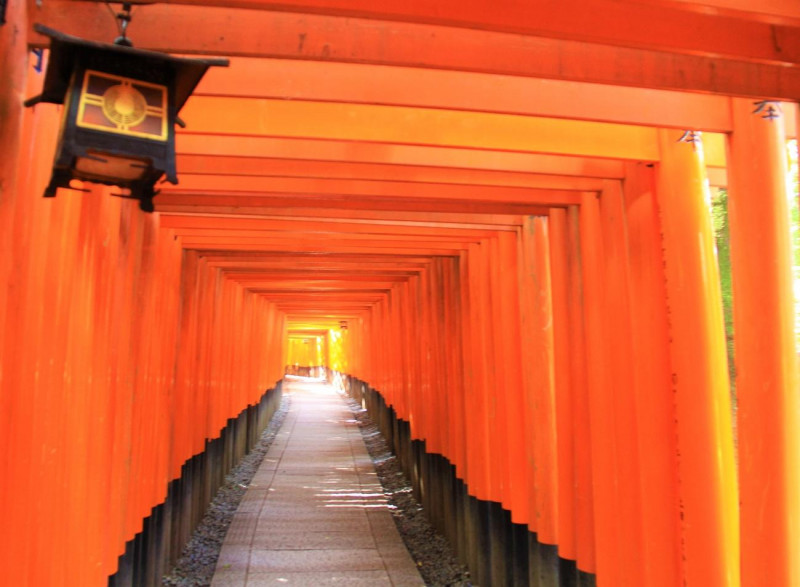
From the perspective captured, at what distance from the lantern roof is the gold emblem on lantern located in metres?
0.07

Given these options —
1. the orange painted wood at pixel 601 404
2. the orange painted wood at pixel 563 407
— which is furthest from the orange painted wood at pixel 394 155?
the orange painted wood at pixel 563 407

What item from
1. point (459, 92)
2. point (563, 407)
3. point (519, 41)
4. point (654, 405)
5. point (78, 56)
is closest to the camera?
point (78, 56)

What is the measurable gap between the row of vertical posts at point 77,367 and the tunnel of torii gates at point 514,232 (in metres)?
0.02

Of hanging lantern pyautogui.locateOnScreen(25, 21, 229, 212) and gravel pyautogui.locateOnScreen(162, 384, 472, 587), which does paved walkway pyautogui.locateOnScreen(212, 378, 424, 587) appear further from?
hanging lantern pyautogui.locateOnScreen(25, 21, 229, 212)

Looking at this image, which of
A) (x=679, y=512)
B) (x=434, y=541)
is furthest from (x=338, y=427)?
(x=679, y=512)

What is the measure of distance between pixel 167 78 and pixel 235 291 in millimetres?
9297

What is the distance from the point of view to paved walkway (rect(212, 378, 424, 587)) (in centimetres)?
692

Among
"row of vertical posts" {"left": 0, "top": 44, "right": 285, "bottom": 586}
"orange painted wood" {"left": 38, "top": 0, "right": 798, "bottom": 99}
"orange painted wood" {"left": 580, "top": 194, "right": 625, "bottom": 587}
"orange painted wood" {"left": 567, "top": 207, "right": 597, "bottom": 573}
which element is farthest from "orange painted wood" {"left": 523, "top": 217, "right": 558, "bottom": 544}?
"row of vertical posts" {"left": 0, "top": 44, "right": 285, "bottom": 586}

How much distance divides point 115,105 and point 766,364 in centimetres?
265

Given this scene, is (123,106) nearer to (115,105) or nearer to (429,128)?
(115,105)

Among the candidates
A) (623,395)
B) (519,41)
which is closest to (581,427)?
(623,395)

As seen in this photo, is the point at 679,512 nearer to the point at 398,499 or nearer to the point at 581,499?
the point at 581,499

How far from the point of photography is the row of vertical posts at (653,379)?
2.85m

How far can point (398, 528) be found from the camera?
901 cm
